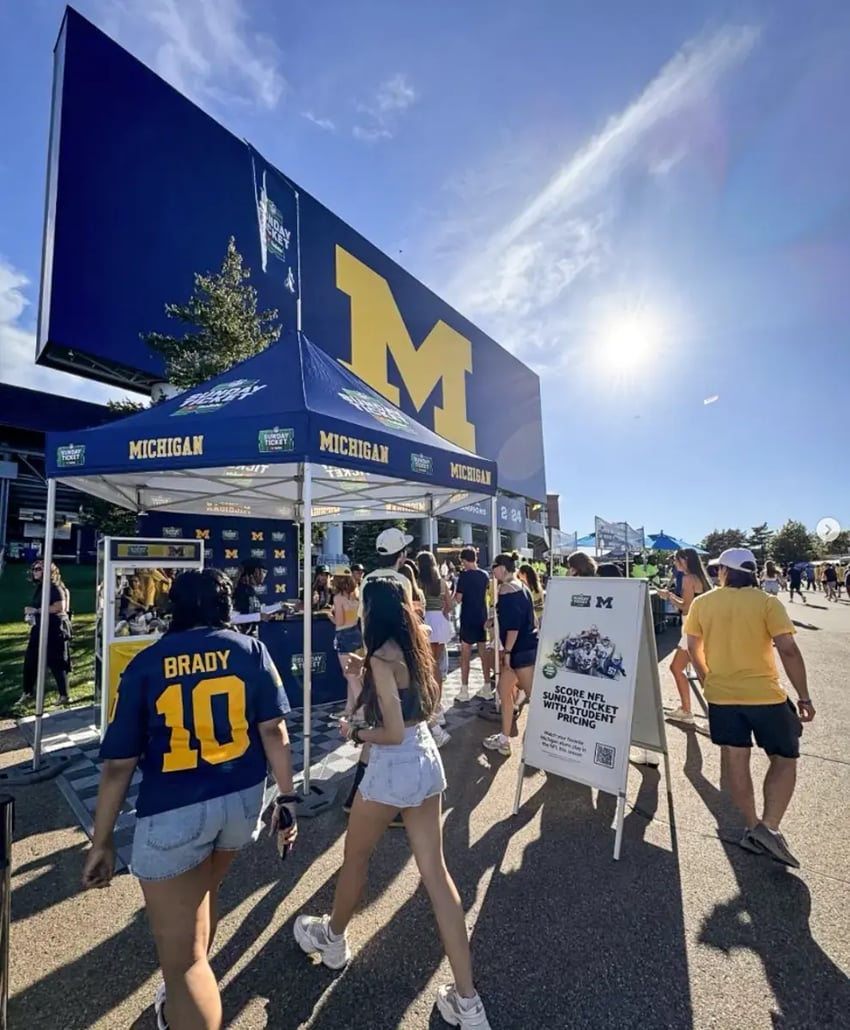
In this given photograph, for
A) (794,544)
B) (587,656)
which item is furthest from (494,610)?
(794,544)

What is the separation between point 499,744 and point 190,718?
Result: 12.3ft

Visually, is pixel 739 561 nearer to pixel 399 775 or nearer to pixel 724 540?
pixel 399 775

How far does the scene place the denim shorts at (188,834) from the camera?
1.64m

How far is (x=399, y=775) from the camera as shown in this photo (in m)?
2.05

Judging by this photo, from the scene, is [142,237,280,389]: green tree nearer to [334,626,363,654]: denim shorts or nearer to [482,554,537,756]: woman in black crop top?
[334,626,363,654]: denim shorts

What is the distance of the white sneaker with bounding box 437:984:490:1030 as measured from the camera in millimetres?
1878

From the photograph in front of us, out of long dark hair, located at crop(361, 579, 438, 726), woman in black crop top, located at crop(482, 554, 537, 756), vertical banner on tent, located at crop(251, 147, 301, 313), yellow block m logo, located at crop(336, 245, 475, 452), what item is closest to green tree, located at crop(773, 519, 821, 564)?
yellow block m logo, located at crop(336, 245, 475, 452)

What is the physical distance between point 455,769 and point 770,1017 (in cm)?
272

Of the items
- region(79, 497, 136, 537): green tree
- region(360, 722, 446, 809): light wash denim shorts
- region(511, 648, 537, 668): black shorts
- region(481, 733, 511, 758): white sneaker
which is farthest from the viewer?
region(79, 497, 136, 537): green tree

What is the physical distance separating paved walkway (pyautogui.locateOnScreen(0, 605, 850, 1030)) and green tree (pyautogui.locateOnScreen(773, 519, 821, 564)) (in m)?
57.5

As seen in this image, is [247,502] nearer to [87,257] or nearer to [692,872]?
[692,872]

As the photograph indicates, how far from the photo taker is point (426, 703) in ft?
→ 7.13

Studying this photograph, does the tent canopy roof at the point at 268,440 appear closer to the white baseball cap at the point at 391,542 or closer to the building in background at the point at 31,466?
the white baseball cap at the point at 391,542

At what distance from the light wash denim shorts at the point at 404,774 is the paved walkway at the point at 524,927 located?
87cm
